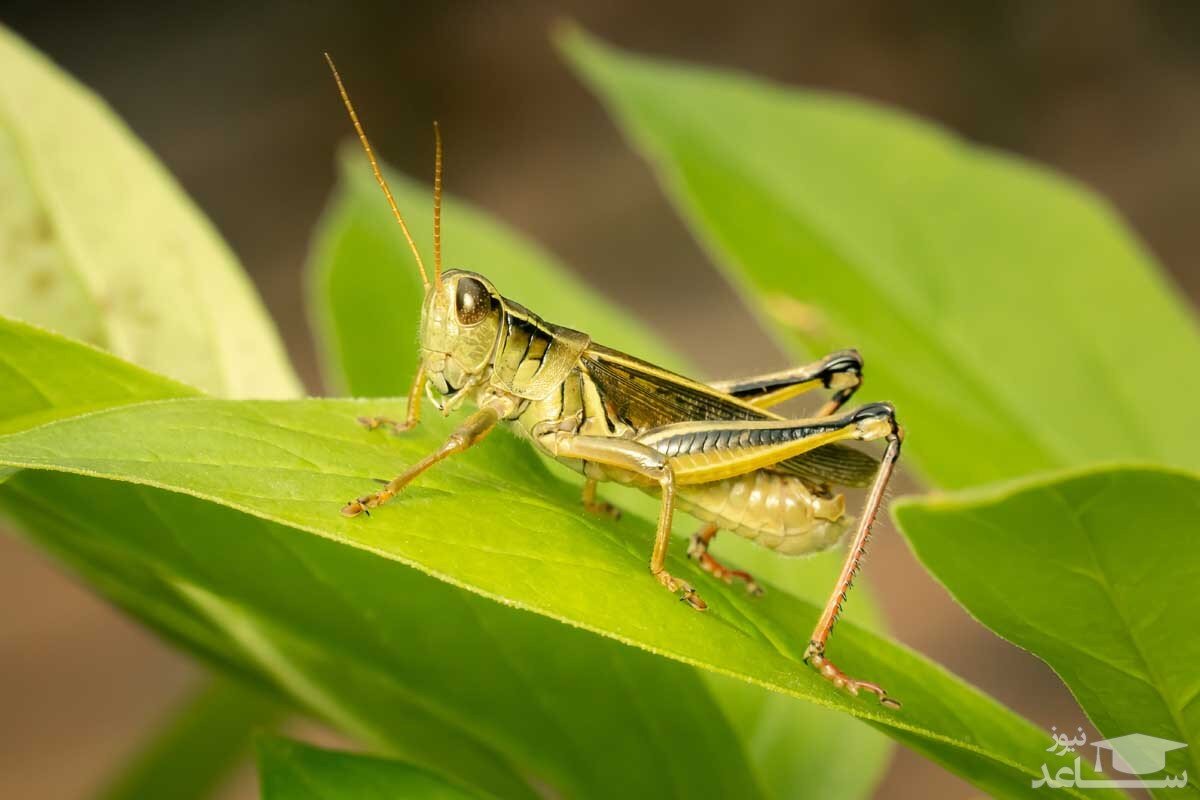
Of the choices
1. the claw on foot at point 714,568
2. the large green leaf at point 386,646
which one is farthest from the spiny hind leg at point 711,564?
the large green leaf at point 386,646

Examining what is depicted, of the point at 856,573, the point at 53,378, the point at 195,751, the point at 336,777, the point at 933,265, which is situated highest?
the point at 933,265

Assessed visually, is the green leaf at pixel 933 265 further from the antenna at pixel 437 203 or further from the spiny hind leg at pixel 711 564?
the antenna at pixel 437 203

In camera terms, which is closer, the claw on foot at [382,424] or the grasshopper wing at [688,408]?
the claw on foot at [382,424]

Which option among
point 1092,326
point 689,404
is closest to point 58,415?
point 689,404

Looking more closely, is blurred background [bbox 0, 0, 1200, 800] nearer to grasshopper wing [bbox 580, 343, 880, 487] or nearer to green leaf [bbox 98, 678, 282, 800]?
green leaf [bbox 98, 678, 282, 800]

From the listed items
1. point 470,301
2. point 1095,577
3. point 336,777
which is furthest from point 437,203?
point 1095,577

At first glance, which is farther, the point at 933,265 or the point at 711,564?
the point at 933,265

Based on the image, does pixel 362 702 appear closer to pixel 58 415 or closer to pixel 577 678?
pixel 577 678

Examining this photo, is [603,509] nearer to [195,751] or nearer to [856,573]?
[856,573]
